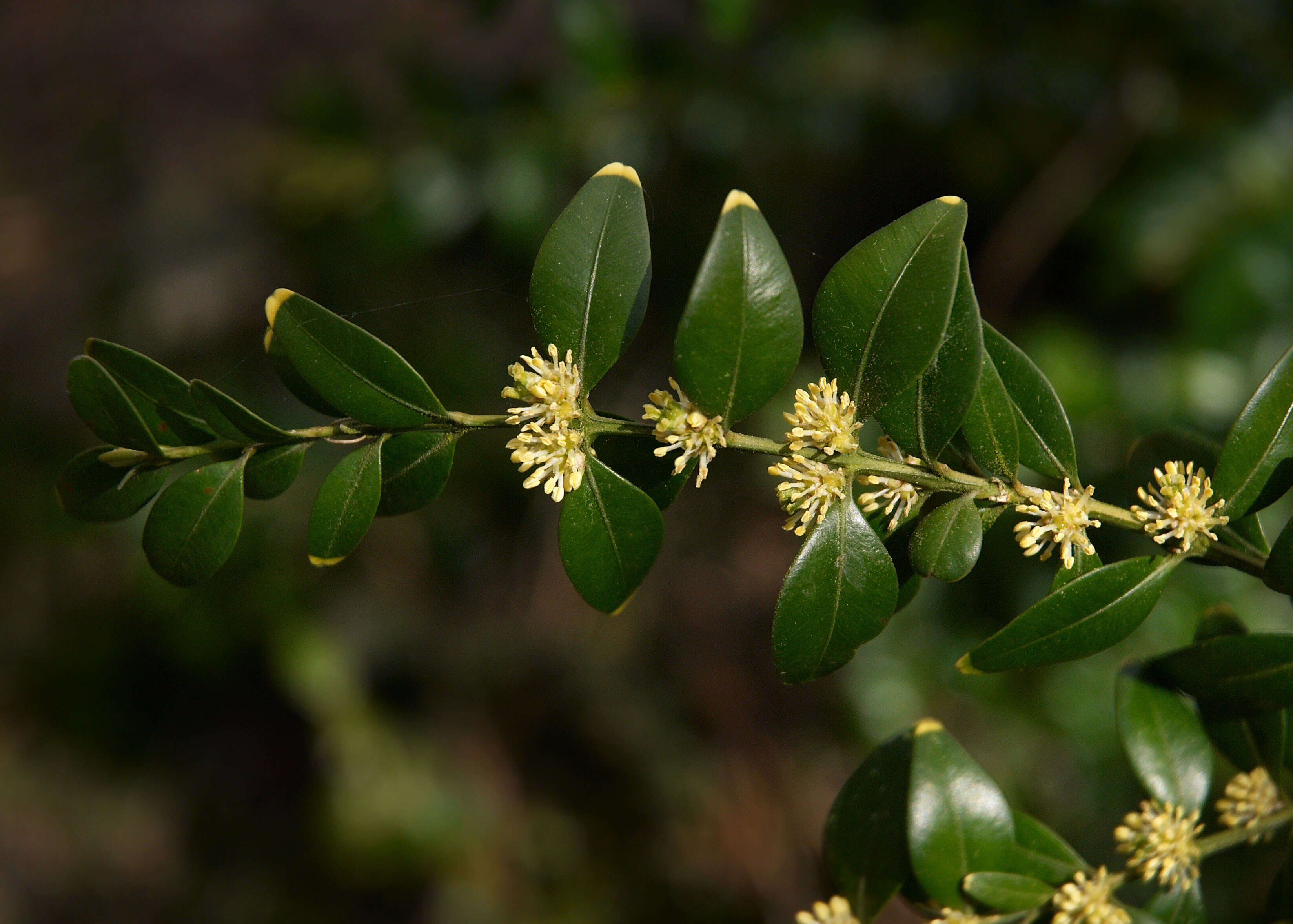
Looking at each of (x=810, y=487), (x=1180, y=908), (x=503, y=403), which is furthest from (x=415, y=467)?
(x=503, y=403)

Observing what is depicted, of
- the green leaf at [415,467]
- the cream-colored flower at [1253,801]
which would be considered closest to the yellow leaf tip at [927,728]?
the cream-colored flower at [1253,801]

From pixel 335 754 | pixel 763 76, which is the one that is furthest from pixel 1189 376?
pixel 335 754

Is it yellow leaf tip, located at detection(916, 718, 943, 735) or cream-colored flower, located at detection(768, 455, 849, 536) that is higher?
cream-colored flower, located at detection(768, 455, 849, 536)

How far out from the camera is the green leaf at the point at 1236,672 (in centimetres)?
89

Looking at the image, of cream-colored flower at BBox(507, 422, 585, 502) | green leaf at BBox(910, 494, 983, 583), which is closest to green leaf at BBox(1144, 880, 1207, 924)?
green leaf at BBox(910, 494, 983, 583)

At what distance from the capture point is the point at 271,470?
0.87 meters

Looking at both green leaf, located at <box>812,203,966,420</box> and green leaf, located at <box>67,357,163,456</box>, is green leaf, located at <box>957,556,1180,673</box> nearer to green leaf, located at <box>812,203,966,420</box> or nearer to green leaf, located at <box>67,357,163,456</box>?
green leaf, located at <box>812,203,966,420</box>

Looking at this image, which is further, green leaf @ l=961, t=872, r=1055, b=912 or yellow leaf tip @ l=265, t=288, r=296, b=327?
green leaf @ l=961, t=872, r=1055, b=912

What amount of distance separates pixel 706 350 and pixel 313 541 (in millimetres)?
438

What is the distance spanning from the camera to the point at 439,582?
4312mm

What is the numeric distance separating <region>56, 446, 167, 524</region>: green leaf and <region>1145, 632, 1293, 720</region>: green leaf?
3.72 feet

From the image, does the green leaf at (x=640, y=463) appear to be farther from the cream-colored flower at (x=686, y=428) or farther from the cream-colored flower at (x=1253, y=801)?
the cream-colored flower at (x=1253, y=801)

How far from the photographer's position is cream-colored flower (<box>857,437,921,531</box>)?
0.86 m

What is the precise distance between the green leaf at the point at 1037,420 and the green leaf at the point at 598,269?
0.37 m
